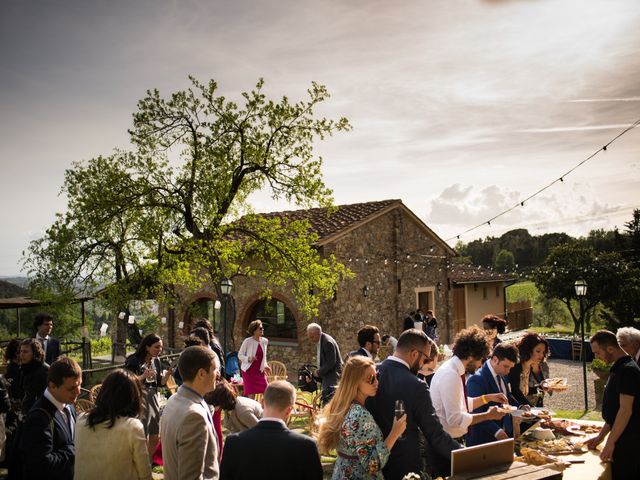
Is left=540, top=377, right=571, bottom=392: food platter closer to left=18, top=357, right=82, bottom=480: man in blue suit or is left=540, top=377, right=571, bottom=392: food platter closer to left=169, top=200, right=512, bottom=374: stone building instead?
left=18, top=357, right=82, bottom=480: man in blue suit

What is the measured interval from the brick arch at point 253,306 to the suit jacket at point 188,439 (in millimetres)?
13098

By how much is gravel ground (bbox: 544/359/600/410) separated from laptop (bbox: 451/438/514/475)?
333 inches

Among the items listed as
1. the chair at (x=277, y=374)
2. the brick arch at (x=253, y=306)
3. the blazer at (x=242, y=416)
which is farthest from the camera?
the brick arch at (x=253, y=306)

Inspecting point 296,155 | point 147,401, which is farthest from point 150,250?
point 147,401

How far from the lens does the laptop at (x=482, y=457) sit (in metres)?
3.12

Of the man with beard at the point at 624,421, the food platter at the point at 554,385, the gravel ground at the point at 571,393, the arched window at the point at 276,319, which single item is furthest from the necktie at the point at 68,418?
the arched window at the point at 276,319

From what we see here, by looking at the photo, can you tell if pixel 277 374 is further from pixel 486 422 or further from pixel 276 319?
pixel 486 422

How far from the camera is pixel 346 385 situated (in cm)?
325

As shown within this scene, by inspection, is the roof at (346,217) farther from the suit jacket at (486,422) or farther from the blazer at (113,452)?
the blazer at (113,452)

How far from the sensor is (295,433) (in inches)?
107

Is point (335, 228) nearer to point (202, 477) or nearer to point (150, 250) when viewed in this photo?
point (150, 250)

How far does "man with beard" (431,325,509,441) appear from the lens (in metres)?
3.93

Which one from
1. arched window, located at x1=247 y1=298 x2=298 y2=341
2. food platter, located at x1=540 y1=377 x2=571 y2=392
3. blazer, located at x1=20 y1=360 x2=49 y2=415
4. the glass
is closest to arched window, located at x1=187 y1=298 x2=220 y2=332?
arched window, located at x1=247 y1=298 x2=298 y2=341

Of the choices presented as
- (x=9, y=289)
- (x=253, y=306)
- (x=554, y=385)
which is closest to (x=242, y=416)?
(x=554, y=385)
